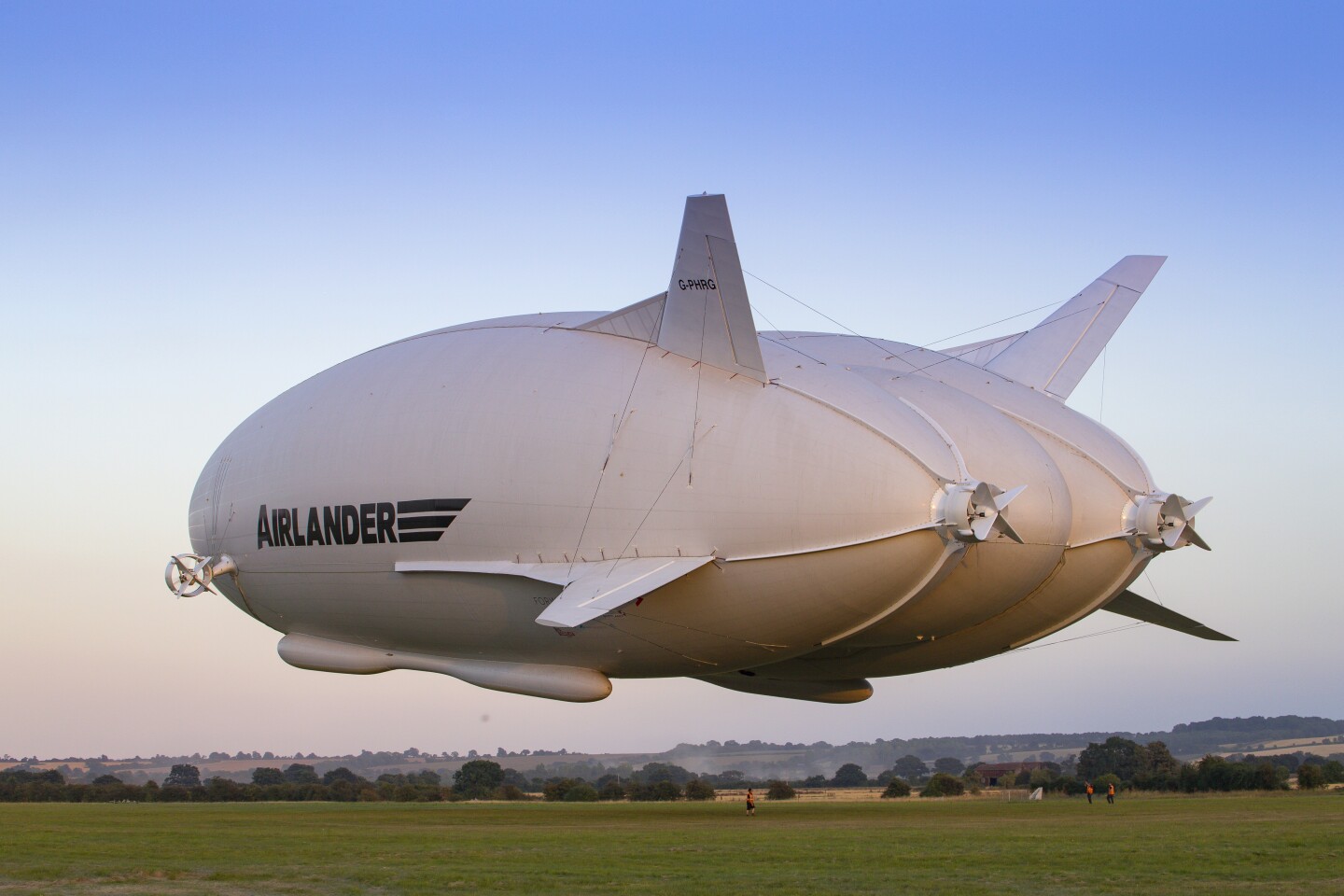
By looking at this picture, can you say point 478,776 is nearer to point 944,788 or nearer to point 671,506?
point 944,788

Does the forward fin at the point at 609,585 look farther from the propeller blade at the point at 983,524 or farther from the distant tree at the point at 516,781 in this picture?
the distant tree at the point at 516,781

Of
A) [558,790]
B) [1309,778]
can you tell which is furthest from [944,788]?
[558,790]

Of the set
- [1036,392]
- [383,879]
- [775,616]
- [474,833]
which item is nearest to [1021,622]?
[1036,392]

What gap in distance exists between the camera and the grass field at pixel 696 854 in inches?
743

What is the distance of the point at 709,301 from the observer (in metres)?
28.0

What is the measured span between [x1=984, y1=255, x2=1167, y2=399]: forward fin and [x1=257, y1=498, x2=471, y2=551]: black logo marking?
16.4 m

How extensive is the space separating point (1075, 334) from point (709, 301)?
14.8m

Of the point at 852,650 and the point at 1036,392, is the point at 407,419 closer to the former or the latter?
the point at 852,650

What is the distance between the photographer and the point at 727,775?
379 feet

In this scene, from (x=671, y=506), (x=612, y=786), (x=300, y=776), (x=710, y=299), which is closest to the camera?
(x=671, y=506)

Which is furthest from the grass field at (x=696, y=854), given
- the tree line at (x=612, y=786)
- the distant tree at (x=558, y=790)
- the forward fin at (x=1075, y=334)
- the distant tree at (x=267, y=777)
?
the distant tree at (x=267, y=777)

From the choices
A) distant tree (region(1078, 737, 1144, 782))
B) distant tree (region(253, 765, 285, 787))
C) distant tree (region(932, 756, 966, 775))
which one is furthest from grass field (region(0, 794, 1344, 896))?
distant tree (region(932, 756, 966, 775))

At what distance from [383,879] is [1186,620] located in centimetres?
2490

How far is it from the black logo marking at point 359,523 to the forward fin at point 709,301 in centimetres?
582
